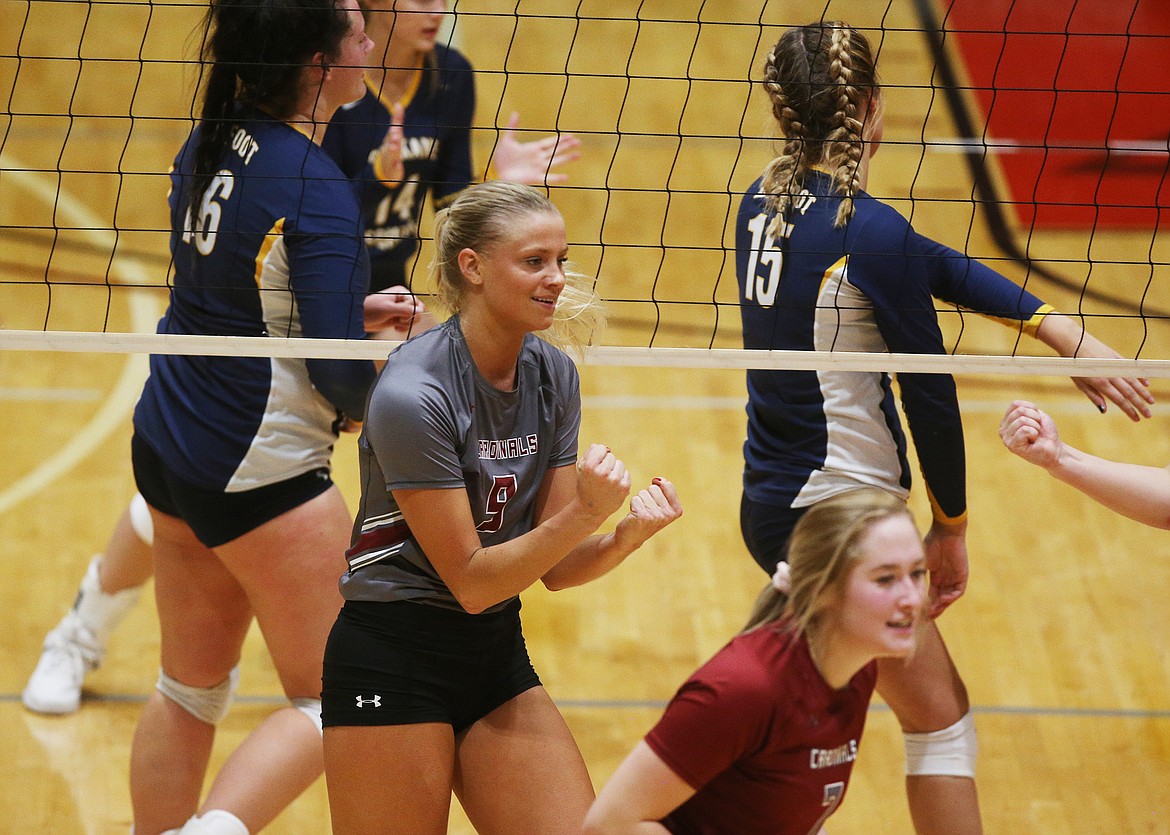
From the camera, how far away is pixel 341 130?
4211 millimetres

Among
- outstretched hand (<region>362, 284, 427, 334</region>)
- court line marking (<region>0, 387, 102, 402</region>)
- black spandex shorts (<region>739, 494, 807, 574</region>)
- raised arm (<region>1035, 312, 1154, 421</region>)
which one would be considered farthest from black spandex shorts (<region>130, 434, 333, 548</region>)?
court line marking (<region>0, 387, 102, 402</region>)

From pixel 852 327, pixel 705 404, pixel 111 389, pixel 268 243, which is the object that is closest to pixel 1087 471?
pixel 852 327

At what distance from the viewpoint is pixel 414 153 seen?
4.53 meters

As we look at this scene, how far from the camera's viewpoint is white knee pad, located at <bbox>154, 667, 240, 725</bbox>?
11.8 feet

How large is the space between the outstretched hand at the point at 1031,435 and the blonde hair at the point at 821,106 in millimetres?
532

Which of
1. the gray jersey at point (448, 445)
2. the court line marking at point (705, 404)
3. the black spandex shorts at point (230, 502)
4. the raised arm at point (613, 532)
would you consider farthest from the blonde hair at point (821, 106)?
the court line marking at point (705, 404)

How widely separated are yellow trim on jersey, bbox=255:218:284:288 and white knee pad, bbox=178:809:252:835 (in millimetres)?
1185

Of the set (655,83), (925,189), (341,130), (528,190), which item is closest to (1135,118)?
(925,189)

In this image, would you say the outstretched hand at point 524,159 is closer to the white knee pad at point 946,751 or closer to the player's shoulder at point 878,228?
the player's shoulder at point 878,228

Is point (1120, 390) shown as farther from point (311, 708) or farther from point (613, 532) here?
point (311, 708)

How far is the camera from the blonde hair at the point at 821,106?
3084 mm

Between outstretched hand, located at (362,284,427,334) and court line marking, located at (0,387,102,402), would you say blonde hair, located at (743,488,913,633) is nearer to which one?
outstretched hand, located at (362,284,427,334)

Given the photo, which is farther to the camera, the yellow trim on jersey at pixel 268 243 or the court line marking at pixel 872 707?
the court line marking at pixel 872 707

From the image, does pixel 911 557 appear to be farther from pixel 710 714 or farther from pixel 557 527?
pixel 557 527
